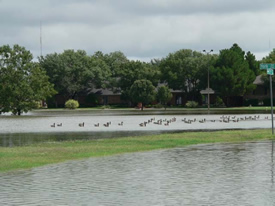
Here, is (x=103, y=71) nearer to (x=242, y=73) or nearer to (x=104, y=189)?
(x=242, y=73)

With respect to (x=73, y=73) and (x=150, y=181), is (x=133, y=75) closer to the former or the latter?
(x=73, y=73)

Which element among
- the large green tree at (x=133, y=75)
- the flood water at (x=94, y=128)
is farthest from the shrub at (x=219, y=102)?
the flood water at (x=94, y=128)

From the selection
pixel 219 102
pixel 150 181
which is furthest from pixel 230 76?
pixel 150 181

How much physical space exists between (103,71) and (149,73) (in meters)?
17.1

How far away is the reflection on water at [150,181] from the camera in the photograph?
589 inches

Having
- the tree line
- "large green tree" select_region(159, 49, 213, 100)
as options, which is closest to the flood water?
the tree line

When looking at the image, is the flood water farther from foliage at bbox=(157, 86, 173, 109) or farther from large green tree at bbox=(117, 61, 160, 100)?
large green tree at bbox=(117, 61, 160, 100)

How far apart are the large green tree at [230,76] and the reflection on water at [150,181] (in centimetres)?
10883

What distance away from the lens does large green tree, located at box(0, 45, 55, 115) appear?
96250 mm

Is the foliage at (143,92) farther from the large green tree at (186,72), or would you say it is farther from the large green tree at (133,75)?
the large green tree at (186,72)

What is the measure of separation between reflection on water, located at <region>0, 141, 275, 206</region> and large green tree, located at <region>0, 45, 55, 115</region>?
7252 centimetres

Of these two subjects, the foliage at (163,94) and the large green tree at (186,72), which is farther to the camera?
the large green tree at (186,72)

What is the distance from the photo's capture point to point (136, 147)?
1197 inches

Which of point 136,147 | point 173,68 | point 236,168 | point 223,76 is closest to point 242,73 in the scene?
point 223,76
